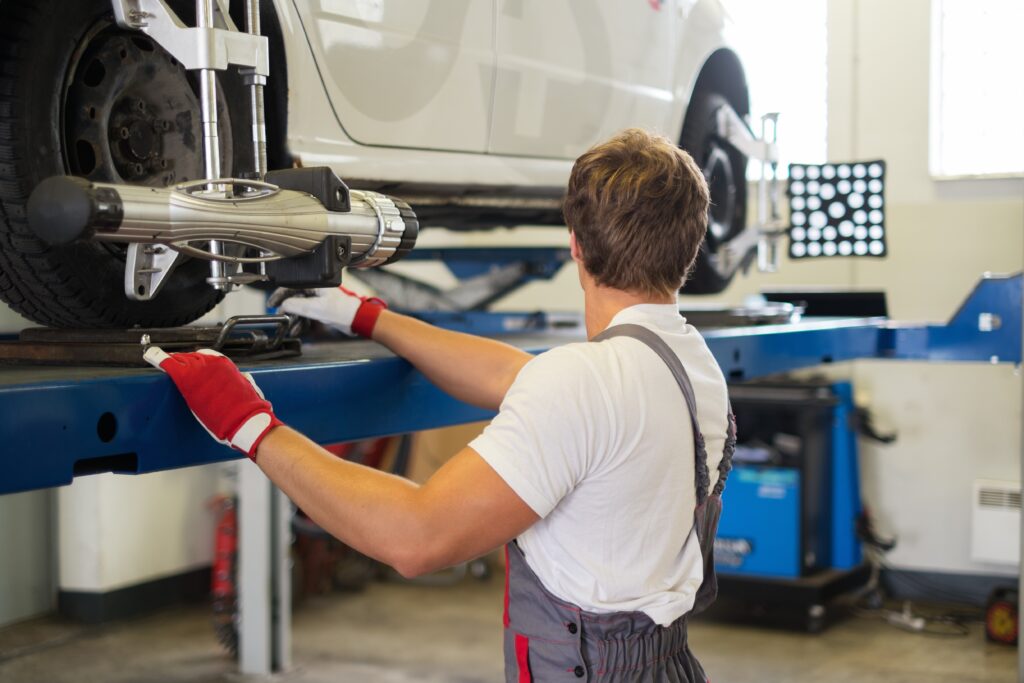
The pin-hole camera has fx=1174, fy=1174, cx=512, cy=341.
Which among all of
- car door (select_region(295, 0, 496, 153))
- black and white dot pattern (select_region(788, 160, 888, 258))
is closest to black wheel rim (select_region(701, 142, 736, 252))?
black and white dot pattern (select_region(788, 160, 888, 258))

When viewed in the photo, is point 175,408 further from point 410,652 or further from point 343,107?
point 410,652

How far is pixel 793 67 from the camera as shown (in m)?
6.54

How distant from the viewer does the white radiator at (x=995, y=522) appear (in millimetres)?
5828

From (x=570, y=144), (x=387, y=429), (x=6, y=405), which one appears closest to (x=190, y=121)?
(x=387, y=429)

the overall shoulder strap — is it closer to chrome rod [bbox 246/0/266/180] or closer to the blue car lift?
the blue car lift

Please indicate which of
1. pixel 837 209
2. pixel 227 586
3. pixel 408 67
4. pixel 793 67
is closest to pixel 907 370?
pixel 793 67

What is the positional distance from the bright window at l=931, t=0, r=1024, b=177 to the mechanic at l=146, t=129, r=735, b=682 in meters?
4.87

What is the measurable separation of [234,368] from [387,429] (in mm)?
489

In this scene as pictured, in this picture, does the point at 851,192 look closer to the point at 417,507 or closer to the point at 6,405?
the point at 417,507

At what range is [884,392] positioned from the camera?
20.6 feet

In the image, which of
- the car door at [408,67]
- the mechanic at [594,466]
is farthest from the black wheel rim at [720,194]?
the mechanic at [594,466]

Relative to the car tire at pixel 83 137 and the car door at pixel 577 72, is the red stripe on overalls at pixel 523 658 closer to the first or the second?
the car tire at pixel 83 137

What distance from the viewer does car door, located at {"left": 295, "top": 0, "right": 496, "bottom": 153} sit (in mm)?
2150

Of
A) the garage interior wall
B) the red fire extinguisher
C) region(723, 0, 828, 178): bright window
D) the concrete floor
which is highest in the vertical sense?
region(723, 0, 828, 178): bright window
